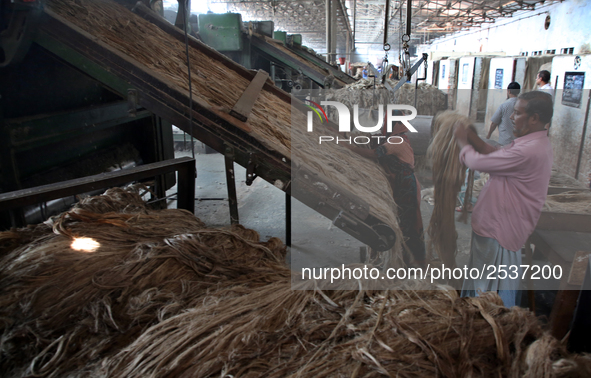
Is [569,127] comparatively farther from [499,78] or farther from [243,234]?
[243,234]

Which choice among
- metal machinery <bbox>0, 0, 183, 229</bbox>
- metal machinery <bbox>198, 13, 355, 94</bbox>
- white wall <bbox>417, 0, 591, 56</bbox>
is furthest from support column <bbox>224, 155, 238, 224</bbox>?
white wall <bbox>417, 0, 591, 56</bbox>

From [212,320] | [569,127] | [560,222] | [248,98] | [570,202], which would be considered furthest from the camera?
[569,127]

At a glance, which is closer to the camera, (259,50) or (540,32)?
(259,50)

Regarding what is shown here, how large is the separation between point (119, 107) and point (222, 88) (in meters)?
1.64

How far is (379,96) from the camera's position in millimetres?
6816

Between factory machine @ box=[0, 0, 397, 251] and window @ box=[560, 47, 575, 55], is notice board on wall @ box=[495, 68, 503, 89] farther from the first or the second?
factory machine @ box=[0, 0, 397, 251]

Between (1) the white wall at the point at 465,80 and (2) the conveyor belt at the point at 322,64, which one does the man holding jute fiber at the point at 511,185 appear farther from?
(1) the white wall at the point at 465,80

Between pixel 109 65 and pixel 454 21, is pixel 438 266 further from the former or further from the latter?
pixel 454 21

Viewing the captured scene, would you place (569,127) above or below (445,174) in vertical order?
below

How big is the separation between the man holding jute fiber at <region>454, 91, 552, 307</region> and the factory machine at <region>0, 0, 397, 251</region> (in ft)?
2.47

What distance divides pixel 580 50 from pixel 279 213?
8.60m

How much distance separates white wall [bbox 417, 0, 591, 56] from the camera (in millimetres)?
8977

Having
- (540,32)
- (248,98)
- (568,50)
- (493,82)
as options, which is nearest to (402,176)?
(248,98)

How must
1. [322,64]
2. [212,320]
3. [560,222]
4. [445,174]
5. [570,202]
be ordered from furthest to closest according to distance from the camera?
[322,64] → [570,202] → [560,222] → [445,174] → [212,320]
